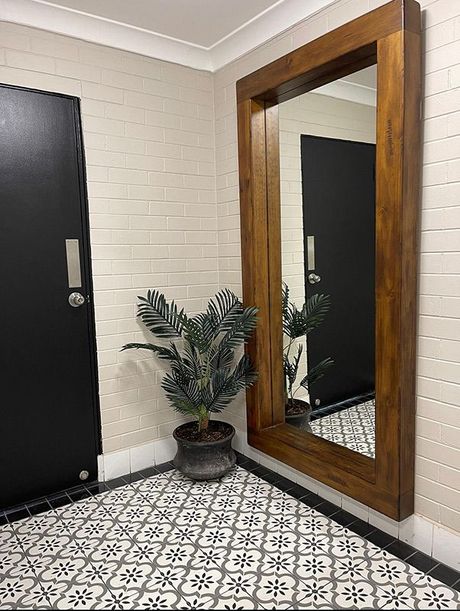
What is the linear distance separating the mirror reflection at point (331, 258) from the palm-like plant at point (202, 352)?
0.99ft

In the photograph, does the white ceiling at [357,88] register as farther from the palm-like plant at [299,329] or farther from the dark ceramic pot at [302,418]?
the dark ceramic pot at [302,418]

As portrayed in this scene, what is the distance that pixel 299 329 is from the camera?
248 centimetres

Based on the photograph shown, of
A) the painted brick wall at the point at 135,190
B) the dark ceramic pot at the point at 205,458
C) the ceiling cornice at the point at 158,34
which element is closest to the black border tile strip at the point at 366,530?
the dark ceramic pot at the point at 205,458

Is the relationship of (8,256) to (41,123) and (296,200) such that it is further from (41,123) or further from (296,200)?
(296,200)

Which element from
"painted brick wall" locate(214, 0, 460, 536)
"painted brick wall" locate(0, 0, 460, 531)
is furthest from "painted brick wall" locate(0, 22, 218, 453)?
"painted brick wall" locate(214, 0, 460, 536)

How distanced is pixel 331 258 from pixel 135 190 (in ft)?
3.63

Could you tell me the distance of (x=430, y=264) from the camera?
5.70ft

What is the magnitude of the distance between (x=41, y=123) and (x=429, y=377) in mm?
2059

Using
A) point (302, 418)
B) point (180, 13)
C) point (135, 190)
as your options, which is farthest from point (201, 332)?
point (180, 13)

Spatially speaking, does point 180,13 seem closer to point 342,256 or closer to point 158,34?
point 158,34

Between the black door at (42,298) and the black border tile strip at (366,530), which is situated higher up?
the black door at (42,298)

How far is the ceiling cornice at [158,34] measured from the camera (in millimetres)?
2100

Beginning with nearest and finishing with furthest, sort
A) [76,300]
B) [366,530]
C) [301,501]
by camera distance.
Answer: [366,530] < [301,501] < [76,300]

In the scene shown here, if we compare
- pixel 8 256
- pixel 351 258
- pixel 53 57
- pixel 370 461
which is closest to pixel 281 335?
pixel 351 258
